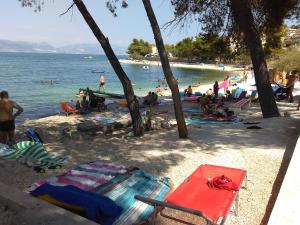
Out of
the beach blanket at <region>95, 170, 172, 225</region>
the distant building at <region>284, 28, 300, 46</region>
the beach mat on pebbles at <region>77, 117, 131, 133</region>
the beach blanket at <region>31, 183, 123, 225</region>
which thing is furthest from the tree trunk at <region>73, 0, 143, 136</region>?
the distant building at <region>284, 28, 300, 46</region>

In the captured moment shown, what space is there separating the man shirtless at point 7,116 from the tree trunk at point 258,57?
745 cm

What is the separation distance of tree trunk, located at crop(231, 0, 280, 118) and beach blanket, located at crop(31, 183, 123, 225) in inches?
346

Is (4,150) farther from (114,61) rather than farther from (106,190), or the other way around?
(114,61)

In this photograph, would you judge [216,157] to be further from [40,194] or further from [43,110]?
[43,110]

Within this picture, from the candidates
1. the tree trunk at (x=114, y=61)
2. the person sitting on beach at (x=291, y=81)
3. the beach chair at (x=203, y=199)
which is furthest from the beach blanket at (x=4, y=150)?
the person sitting on beach at (x=291, y=81)

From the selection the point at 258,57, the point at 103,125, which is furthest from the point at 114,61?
the point at 258,57

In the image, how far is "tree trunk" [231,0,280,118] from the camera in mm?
11039

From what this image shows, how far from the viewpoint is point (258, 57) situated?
1127cm

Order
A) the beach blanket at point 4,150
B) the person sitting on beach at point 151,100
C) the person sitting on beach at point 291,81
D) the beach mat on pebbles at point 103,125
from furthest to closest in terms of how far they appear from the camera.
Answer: the person sitting on beach at point 151,100 < the person sitting on beach at point 291,81 < the beach mat on pebbles at point 103,125 < the beach blanket at point 4,150

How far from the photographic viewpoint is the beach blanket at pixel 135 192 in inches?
149

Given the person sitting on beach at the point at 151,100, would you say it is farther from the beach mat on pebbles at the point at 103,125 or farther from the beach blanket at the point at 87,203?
the beach blanket at the point at 87,203

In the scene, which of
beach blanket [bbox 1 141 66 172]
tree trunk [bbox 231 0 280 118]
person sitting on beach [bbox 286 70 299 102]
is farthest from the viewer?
person sitting on beach [bbox 286 70 299 102]

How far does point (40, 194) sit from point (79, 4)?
6.04 m

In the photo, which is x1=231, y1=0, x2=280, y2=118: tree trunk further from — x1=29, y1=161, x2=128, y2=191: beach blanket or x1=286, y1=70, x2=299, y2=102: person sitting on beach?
x1=29, y1=161, x2=128, y2=191: beach blanket
